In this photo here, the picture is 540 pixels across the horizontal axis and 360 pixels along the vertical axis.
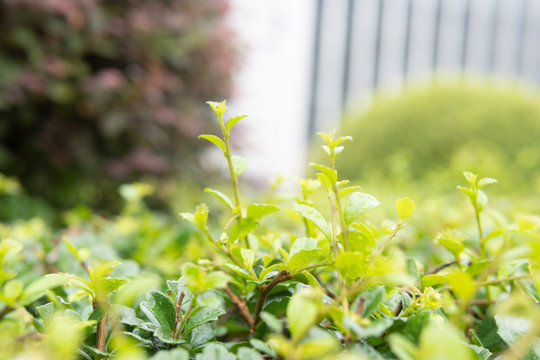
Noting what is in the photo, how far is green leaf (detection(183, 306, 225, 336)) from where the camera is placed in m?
0.50

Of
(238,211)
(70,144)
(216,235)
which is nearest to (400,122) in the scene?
(70,144)

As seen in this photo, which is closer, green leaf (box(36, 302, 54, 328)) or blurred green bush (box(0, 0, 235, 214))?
green leaf (box(36, 302, 54, 328))

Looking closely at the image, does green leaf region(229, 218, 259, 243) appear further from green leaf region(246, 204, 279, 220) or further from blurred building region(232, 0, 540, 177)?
blurred building region(232, 0, 540, 177)

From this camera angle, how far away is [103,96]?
2912 mm

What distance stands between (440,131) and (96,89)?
11.9 ft

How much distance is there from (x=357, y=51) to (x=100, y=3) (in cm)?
1707

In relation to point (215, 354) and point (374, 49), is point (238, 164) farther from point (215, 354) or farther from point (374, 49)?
point (374, 49)

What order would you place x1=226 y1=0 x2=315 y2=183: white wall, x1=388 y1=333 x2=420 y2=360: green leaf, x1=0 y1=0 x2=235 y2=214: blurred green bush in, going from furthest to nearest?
x1=226 y1=0 x2=315 y2=183: white wall
x1=0 y1=0 x2=235 y2=214: blurred green bush
x1=388 y1=333 x2=420 y2=360: green leaf

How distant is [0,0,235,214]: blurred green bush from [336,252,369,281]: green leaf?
2738mm

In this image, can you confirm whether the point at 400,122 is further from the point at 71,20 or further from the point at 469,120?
the point at 71,20

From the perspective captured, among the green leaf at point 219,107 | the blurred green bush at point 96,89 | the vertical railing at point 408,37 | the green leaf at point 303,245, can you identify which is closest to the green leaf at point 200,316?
the green leaf at point 303,245

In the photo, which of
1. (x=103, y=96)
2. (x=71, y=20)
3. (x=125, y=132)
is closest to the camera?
(x=71, y=20)

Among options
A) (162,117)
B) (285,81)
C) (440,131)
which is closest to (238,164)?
(162,117)

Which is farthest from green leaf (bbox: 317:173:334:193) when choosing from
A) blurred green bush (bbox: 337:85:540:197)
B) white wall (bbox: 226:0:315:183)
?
white wall (bbox: 226:0:315:183)
